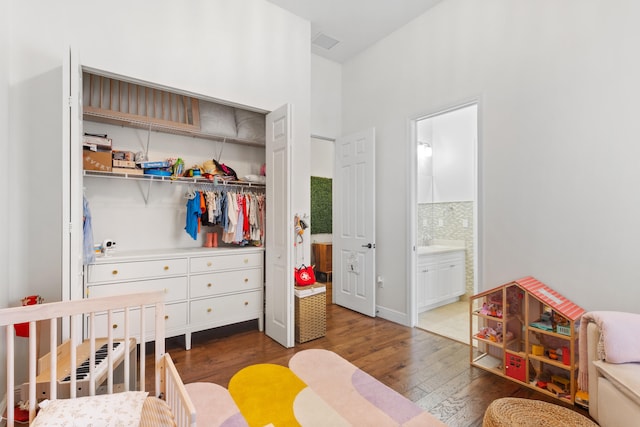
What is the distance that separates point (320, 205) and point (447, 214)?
252cm

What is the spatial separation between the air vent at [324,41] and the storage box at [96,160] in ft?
8.81

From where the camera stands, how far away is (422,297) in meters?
3.90

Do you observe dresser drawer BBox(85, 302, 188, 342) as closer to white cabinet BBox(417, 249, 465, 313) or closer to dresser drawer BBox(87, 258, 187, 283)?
dresser drawer BBox(87, 258, 187, 283)

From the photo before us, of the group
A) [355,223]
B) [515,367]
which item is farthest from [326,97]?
[515,367]

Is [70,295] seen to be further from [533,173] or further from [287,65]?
[533,173]

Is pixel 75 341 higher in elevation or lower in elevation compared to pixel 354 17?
lower

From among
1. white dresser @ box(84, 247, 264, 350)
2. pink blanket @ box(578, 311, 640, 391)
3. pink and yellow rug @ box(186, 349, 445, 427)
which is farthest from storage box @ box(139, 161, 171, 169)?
pink blanket @ box(578, 311, 640, 391)

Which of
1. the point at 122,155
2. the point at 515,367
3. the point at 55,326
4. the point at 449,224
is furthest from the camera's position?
the point at 449,224

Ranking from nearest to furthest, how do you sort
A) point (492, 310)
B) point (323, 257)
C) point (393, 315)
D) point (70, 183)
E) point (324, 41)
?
point (70, 183)
point (492, 310)
point (393, 315)
point (324, 41)
point (323, 257)

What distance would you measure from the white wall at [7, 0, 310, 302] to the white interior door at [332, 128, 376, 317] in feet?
2.44

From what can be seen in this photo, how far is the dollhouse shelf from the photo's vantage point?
2117 millimetres

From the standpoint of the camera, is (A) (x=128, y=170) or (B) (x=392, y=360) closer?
(B) (x=392, y=360)

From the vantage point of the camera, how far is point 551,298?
221 cm

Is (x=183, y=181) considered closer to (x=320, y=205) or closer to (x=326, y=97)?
(x=326, y=97)
